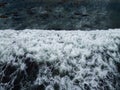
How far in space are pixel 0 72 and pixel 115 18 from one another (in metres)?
1.76

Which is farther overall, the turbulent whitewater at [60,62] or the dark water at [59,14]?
the dark water at [59,14]

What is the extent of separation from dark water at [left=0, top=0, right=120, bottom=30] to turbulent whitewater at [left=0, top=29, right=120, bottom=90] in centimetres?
63

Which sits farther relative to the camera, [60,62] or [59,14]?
[59,14]

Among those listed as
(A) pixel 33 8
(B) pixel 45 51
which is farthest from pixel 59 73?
(A) pixel 33 8

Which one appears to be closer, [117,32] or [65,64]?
[65,64]

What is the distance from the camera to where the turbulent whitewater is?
2244 millimetres

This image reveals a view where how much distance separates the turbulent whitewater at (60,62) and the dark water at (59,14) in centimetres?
63

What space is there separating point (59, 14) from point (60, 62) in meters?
1.31

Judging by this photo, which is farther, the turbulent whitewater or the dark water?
the dark water

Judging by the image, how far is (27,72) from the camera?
2.32m

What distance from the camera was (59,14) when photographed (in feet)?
11.3

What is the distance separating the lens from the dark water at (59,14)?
3.16 metres

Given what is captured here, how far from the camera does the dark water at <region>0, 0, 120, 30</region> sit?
316 cm

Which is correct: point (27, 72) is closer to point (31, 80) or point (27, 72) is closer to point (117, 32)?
point (31, 80)
